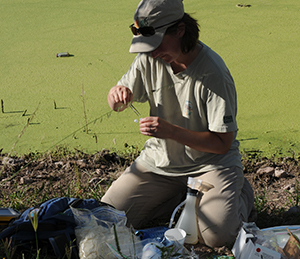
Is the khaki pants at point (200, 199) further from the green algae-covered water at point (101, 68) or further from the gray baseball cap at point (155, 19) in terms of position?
the gray baseball cap at point (155, 19)

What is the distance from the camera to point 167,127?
5.86 ft

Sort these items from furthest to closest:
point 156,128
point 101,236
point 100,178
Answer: point 100,178 < point 156,128 < point 101,236

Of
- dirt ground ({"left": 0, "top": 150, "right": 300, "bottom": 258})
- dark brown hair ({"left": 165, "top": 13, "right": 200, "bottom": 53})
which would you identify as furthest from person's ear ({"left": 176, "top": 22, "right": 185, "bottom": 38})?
dirt ground ({"left": 0, "top": 150, "right": 300, "bottom": 258})

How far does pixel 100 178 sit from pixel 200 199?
2.40 feet

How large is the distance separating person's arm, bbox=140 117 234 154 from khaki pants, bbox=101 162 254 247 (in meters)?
0.14

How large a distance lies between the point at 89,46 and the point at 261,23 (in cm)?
181

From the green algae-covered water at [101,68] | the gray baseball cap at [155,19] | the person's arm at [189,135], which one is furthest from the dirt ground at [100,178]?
the gray baseball cap at [155,19]

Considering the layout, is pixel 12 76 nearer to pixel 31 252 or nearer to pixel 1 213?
pixel 1 213

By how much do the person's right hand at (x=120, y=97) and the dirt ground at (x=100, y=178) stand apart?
38cm

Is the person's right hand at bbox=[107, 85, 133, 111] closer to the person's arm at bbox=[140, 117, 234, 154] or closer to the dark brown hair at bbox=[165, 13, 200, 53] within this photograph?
the person's arm at bbox=[140, 117, 234, 154]

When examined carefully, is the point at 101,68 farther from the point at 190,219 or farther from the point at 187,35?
the point at 190,219

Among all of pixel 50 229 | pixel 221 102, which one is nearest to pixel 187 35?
pixel 221 102

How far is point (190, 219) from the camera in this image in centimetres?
188

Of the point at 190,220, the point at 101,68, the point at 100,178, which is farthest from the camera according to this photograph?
the point at 101,68
